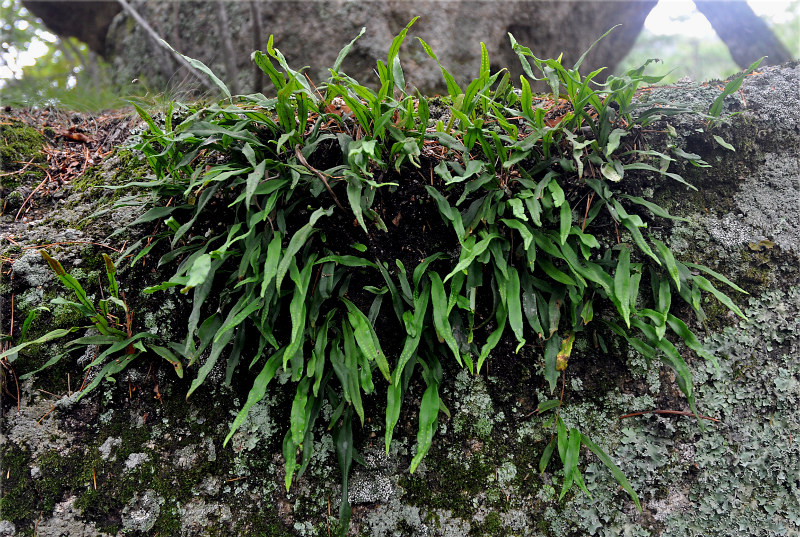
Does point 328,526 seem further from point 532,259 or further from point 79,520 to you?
point 532,259

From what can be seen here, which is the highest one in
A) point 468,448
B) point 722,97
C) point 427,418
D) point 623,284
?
point 722,97

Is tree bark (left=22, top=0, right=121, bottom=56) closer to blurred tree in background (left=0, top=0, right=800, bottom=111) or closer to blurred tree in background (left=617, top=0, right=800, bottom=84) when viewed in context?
blurred tree in background (left=0, top=0, right=800, bottom=111)

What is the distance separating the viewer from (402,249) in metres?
1.83

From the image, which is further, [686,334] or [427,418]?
[686,334]

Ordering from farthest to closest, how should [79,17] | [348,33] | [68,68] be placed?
[68,68] < [79,17] < [348,33]

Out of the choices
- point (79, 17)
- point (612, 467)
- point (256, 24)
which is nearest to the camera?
point (612, 467)

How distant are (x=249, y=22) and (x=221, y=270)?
126 inches

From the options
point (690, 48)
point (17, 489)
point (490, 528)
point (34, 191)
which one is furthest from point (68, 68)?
point (690, 48)

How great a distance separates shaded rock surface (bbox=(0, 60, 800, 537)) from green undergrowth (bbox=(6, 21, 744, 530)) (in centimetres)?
8

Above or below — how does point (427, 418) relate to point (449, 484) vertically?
above

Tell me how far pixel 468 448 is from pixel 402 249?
0.86 metres

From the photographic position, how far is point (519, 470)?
5.67 feet

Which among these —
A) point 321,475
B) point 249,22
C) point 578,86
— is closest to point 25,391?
point 321,475

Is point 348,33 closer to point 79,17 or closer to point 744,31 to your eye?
point 79,17
